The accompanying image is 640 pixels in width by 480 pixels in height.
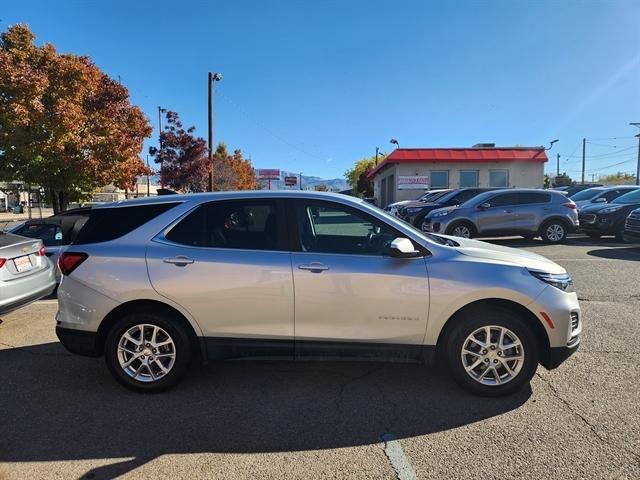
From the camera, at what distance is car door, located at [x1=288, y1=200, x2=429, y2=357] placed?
3.64 metres

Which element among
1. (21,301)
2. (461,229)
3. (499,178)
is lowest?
(21,301)

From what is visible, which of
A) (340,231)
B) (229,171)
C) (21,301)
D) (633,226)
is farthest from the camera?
(229,171)

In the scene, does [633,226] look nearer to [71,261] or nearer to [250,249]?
[250,249]

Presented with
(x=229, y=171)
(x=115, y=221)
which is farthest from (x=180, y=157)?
(x=115, y=221)

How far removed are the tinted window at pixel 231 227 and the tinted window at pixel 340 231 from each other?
0.26 m

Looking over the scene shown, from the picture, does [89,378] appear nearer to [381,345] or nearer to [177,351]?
[177,351]

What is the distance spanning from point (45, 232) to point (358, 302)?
5978mm

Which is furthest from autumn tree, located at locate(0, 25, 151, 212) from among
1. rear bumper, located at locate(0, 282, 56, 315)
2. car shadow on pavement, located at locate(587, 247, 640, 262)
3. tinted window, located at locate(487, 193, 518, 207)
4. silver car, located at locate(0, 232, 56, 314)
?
car shadow on pavement, located at locate(587, 247, 640, 262)

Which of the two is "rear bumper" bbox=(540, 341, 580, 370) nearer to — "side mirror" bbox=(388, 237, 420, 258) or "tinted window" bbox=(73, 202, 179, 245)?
"side mirror" bbox=(388, 237, 420, 258)

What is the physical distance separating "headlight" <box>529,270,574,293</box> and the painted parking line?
1.76m

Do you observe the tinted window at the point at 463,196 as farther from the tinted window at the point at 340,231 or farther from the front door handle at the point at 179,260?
the front door handle at the point at 179,260

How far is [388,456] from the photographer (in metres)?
2.95

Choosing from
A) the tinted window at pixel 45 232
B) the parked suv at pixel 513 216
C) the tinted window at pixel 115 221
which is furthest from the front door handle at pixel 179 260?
the parked suv at pixel 513 216

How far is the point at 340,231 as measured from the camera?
410 centimetres
